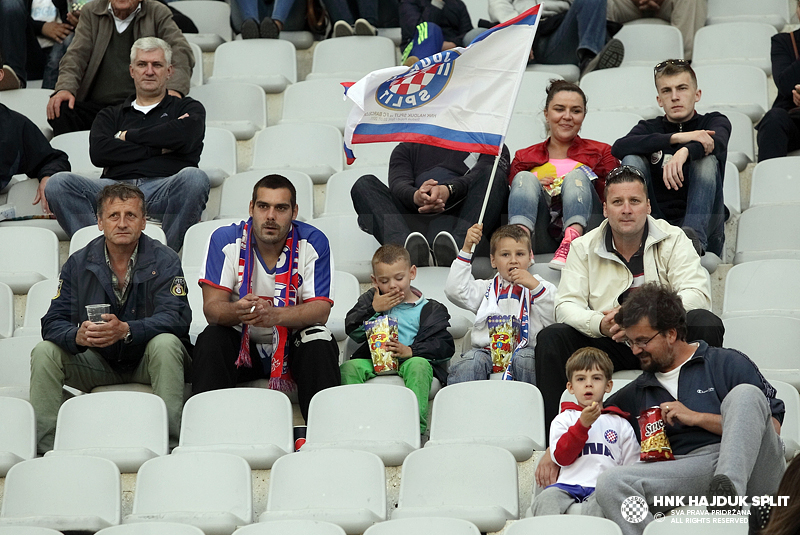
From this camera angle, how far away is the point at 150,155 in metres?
5.50

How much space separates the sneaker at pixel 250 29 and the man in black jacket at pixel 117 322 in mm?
2481

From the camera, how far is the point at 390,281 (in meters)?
4.44

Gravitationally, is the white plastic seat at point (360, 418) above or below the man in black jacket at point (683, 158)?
below

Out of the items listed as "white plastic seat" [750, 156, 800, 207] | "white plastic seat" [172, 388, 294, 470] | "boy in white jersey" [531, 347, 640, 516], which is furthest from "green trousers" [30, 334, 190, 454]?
"white plastic seat" [750, 156, 800, 207]

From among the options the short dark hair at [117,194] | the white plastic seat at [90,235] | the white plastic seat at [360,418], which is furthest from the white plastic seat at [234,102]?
the white plastic seat at [360,418]

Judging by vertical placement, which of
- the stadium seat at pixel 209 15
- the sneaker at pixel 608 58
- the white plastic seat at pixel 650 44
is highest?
the stadium seat at pixel 209 15

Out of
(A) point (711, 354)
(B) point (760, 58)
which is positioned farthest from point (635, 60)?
(A) point (711, 354)

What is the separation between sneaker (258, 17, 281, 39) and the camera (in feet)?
22.5

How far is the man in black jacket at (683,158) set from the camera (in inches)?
189

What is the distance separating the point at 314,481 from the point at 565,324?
1.02 meters

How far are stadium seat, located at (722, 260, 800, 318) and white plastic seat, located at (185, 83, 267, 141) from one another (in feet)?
8.93

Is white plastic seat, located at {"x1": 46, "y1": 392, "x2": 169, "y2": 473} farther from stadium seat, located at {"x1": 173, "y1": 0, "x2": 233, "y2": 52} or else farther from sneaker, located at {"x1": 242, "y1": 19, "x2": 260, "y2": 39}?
stadium seat, located at {"x1": 173, "y1": 0, "x2": 233, "y2": 52}

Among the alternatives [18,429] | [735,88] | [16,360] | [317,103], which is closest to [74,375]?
[18,429]

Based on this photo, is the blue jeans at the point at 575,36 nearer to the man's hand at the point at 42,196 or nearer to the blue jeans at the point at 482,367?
the blue jeans at the point at 482,367
